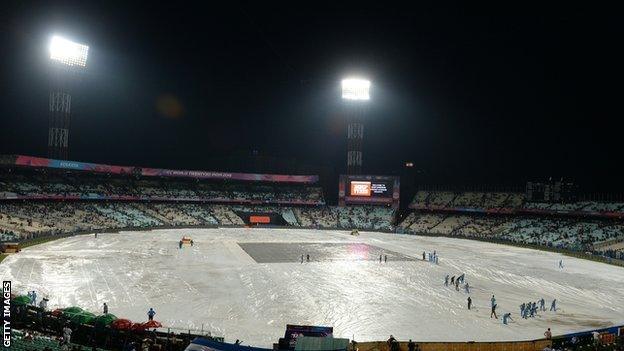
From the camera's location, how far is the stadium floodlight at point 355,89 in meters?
95.8

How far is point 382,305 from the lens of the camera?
28.6m

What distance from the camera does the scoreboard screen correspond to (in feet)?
331

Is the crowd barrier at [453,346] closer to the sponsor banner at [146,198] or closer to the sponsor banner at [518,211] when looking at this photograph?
the sponsor banner at [518,211]

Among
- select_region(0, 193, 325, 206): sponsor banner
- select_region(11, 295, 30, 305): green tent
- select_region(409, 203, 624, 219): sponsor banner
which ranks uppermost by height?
select_region(409, 203, 624, 219): sponsor banner

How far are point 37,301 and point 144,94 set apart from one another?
71.0 metres

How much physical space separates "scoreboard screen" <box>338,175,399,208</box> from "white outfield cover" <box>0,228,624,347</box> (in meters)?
45.9

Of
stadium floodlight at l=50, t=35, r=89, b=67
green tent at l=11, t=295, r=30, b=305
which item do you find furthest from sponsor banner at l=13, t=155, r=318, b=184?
green tent at l=11, t=295, r=30, b=305

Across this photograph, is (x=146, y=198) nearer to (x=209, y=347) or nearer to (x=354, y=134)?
(x=354, y=134)

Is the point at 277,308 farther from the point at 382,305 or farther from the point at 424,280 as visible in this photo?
the point at 424,280

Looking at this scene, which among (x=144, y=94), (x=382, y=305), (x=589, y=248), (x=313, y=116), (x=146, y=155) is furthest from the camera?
(x=313, y=116)

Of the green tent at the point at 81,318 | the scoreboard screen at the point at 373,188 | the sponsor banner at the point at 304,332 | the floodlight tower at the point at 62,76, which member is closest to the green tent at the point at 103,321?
the green tent at the point at 81,318

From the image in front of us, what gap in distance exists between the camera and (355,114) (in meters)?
98.6

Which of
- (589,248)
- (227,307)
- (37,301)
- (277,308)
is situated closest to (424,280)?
(277,308)

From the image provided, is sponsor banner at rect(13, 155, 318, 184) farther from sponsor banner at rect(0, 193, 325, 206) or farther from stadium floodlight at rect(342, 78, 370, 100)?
stadium floodlight at rect(342, 78, 370, 100)
